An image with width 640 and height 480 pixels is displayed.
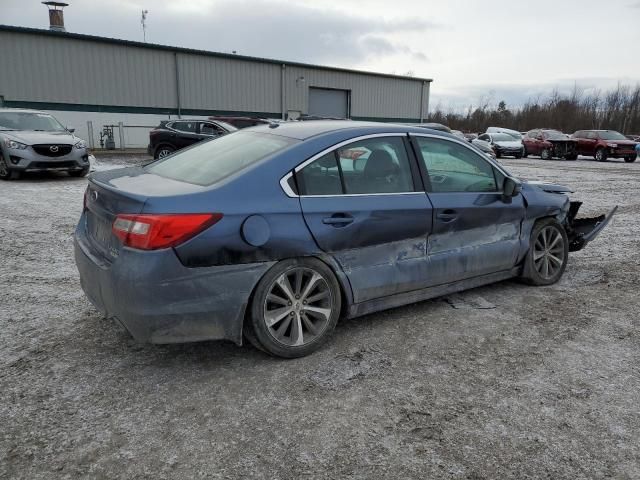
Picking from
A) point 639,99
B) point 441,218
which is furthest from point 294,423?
point 639,99

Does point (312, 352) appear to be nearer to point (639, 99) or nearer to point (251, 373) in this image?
point (251, 373)

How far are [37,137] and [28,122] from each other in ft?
3.93

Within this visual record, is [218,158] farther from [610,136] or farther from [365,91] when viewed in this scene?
[365,91]

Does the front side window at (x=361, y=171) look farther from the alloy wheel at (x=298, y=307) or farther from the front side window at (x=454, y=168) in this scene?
the alloy wheel at (x=298, y=307)

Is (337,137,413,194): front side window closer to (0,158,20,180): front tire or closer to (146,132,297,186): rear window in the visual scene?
(146,132,297,186): rear window

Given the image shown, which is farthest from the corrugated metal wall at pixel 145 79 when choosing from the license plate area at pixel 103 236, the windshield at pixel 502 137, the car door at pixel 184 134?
the license plate area at pixel 103 236

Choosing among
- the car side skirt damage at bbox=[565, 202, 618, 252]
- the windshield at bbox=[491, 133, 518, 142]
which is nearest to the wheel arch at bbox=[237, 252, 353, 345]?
the car side skirt damage at bbox=[565, 202, 618, 252]

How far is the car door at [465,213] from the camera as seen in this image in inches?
154

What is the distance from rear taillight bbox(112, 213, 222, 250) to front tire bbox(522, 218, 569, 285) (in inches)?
124

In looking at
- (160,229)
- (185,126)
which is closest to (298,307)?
(160,229)

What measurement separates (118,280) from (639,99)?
85081mm

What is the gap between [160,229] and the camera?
277cm

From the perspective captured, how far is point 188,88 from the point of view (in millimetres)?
27031

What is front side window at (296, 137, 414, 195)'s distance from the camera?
335cm
